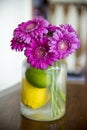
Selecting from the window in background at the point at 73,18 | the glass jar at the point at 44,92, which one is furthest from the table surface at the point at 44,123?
the window in background at the point at 73,18

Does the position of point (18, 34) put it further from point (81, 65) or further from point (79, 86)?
point (81, 65)

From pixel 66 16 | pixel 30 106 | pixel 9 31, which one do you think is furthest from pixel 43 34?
pixel 66 16

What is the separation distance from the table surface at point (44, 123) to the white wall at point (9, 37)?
9 cm

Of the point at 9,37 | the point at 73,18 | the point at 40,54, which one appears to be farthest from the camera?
the point at 73,18

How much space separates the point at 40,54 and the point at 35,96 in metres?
0.14

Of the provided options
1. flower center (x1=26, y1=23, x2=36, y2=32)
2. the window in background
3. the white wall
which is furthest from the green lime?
the window in background

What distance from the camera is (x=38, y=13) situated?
3010 mm

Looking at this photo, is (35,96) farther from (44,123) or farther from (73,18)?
(73,18)

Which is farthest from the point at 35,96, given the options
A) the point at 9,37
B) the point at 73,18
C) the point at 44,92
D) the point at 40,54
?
the point at 73,18

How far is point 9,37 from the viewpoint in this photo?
106cm

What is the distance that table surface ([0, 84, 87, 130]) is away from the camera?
0.75m

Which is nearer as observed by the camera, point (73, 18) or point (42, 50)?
point (42, 50)

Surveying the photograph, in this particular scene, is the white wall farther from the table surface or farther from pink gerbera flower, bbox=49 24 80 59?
pink gerbera flower, bbox=49 24 80 59

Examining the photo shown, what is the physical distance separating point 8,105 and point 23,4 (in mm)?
481
